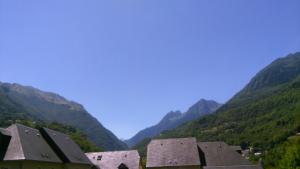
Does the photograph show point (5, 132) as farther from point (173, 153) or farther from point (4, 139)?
point (173, 153)

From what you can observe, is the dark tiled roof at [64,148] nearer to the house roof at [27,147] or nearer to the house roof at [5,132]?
the house roof at [27,147]

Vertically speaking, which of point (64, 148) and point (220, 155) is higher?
point (64, 148)

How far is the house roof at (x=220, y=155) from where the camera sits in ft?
224

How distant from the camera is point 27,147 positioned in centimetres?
4828

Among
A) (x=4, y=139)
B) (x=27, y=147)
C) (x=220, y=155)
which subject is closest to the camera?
(x=4, y=139)

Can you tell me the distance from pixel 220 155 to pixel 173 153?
8.48 meters

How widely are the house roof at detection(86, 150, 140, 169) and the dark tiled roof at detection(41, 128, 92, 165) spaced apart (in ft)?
34.9

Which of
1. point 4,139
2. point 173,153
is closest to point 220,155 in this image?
point 173,153

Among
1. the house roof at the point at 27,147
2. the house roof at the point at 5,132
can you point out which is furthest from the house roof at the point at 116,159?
the house roof at the point at 5,132

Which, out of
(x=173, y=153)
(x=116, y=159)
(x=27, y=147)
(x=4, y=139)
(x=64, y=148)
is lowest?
(x=116, y=159)

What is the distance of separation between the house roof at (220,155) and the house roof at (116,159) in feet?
42.8

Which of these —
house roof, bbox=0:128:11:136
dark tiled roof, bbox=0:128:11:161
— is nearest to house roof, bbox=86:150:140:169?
house roof, bbox=0:128:11:136

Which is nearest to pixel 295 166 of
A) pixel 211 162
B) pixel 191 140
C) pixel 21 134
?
pixel 211 162

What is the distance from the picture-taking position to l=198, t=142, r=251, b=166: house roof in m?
68.3
